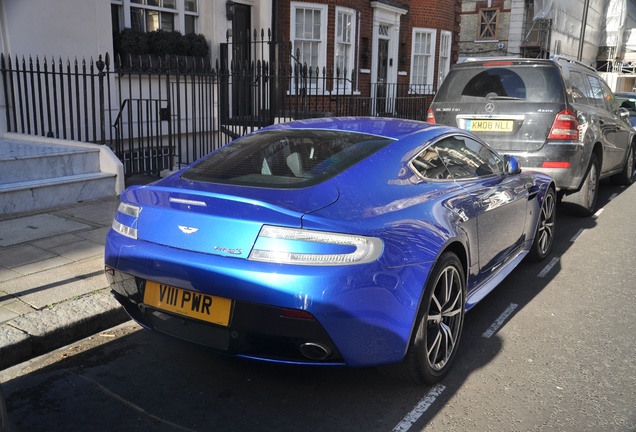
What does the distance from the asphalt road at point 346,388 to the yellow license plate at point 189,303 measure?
570 mm

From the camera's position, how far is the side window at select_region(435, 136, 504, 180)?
4.02 metres

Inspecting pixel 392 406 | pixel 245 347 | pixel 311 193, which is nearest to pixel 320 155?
pixel 311 193

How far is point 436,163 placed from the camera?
3.84 metres

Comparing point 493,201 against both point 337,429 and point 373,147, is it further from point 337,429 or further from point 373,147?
point 337,429

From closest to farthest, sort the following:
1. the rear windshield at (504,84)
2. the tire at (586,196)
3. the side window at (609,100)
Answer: the rear windshield at (504,84) < the tire at (586,196) < the side window at (609,100)

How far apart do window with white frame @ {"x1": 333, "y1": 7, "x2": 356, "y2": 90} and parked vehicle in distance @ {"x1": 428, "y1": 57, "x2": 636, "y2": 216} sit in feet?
27.3

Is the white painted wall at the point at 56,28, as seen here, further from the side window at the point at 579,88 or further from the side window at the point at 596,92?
the side window at the point at 596,92

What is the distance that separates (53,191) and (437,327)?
5.36m

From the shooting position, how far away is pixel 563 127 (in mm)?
6656

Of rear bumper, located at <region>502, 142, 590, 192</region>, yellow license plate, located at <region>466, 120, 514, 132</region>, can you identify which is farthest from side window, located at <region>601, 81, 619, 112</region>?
yellow license plate, located at <region>466, 120, 514, 132</region>

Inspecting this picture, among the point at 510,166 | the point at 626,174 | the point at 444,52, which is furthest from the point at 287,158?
the point at 444,52

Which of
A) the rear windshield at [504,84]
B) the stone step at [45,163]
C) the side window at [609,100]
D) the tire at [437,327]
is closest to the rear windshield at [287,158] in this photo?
the tire at [437,327]

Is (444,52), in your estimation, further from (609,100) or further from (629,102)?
(609,100)

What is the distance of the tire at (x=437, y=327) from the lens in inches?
123
